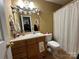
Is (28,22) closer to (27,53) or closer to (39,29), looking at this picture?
(39,29)

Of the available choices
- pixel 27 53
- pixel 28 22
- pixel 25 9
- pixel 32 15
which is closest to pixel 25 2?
pixel 25 9

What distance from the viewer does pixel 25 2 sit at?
3125 mm

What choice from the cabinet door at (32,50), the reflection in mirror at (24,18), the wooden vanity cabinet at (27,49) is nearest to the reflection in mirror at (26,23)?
the reflection in mirror at (24,18)

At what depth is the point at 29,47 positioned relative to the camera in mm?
2410

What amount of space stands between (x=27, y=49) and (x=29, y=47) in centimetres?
8

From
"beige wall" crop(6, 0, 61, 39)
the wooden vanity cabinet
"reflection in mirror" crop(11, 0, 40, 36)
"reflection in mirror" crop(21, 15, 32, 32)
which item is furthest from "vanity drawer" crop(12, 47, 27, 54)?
"beige wall" crop(6, 0, 61, 39)

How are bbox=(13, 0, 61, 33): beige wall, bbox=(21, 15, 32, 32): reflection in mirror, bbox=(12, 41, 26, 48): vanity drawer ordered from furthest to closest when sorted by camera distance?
bbox=(13, 0, 61, 33): beige wall, bbox=(21, 15, 32, 32): reflection in mirror, bbox=(12, 41, 26, 48): vanity drawer

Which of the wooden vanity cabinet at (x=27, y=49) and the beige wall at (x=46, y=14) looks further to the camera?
the beige wall at (x=46, y=14)

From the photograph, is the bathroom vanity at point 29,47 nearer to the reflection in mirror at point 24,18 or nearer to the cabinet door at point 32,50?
the cabinet door at point 32,50

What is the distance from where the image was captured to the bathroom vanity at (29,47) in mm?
2199

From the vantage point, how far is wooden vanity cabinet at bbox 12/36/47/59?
2.20 meters

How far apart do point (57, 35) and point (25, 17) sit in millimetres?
1778

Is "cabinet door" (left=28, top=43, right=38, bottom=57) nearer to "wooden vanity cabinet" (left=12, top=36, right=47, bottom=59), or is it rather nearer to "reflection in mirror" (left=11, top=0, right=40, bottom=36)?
"wooden vanity cabinet" (left=12, top=36, right=47, bottom=59)

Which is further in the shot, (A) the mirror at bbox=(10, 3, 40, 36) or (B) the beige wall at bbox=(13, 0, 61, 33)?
(B) the beige wall at bbox=(13, 0, 61, 33)
